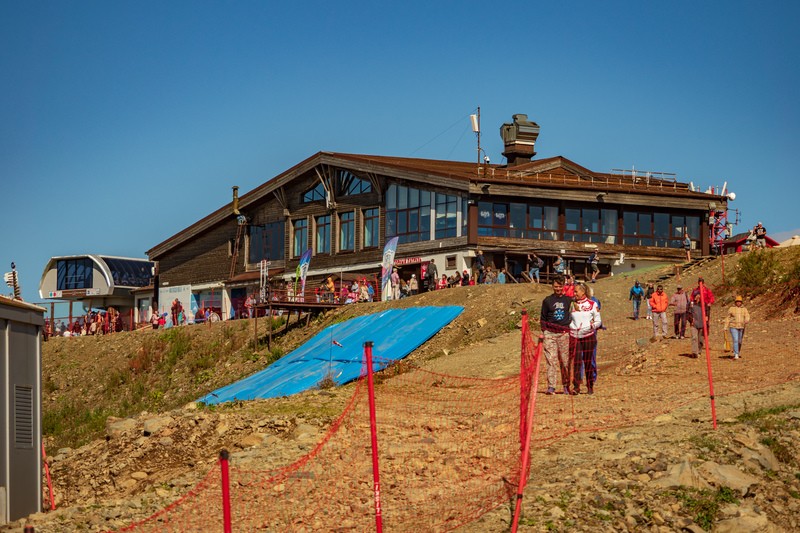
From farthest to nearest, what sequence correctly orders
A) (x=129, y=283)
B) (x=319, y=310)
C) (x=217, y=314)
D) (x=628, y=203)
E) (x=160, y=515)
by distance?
1. (x=129, y=283)
2. (x=217, y=314)
3. (x=628, y=203)
4. (x=319, y=310)
5. (x=160, y=515)

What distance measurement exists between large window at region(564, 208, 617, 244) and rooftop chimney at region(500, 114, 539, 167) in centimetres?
789

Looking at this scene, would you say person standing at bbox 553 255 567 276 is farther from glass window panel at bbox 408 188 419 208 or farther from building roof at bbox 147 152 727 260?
glass window panel at bbox 408 188 419 208

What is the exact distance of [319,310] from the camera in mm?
45875

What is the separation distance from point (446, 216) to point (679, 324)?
21549mm

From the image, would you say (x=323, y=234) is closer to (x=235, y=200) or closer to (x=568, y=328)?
(x=235, y=200)

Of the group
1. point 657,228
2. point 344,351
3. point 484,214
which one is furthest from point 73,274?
point 344,351

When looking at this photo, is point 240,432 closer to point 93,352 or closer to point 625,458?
point 625,458

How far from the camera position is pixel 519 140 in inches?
2292

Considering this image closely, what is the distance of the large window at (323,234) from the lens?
55.1m

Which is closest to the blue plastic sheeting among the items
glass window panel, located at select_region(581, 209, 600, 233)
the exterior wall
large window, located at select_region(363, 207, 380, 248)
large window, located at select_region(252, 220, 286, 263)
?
the exterior wall

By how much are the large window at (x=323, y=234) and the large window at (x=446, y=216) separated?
7123 millimetres

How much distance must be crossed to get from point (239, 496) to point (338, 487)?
4.40ft

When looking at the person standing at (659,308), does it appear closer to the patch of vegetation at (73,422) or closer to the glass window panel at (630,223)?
the patch of vegetation at (73,422)

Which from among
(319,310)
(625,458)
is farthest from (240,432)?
(319,310)
